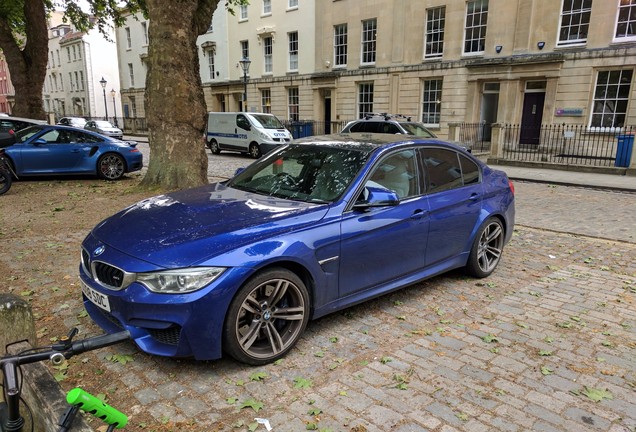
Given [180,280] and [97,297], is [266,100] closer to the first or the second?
[97,297]

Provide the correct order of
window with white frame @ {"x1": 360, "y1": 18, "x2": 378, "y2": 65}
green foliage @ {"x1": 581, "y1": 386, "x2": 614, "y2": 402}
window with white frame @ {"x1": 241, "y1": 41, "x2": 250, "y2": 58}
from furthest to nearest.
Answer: window with white frame @ {"x1": 241, "y1": 41, "x2": 250, "y2": 58}, window with white frame @ {"x1": 360, "y1": 18, "x2": 378, "y2": 65}, green foliage @ {"x1": 581, "y1": 386, "x2": 614, "y2": 402}

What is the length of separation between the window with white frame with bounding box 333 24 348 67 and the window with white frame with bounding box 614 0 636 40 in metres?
14.4

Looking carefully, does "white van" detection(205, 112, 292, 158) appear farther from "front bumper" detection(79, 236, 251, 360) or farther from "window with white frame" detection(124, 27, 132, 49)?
"window with white frame" detection(124, 27, 132, 49)

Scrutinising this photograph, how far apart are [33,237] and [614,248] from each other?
335 inches

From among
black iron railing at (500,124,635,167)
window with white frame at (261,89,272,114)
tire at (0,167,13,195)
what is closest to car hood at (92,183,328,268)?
tire at (0,167,13,195)

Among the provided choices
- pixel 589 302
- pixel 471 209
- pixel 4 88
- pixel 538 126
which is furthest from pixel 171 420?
pixel 4 88

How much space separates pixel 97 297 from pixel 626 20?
72.4 ft

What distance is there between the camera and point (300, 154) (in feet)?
14.9

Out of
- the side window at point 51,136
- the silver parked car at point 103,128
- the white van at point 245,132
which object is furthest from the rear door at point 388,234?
the silver parked car at point 103,128

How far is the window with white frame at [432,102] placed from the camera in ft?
78.9

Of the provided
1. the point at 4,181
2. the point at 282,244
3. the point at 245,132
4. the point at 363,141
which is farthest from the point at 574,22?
the point at 4,181

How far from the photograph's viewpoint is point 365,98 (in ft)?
90.1

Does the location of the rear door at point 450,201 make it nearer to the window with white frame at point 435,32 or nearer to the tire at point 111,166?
the tire at point 111,166

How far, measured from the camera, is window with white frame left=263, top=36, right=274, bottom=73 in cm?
3244
